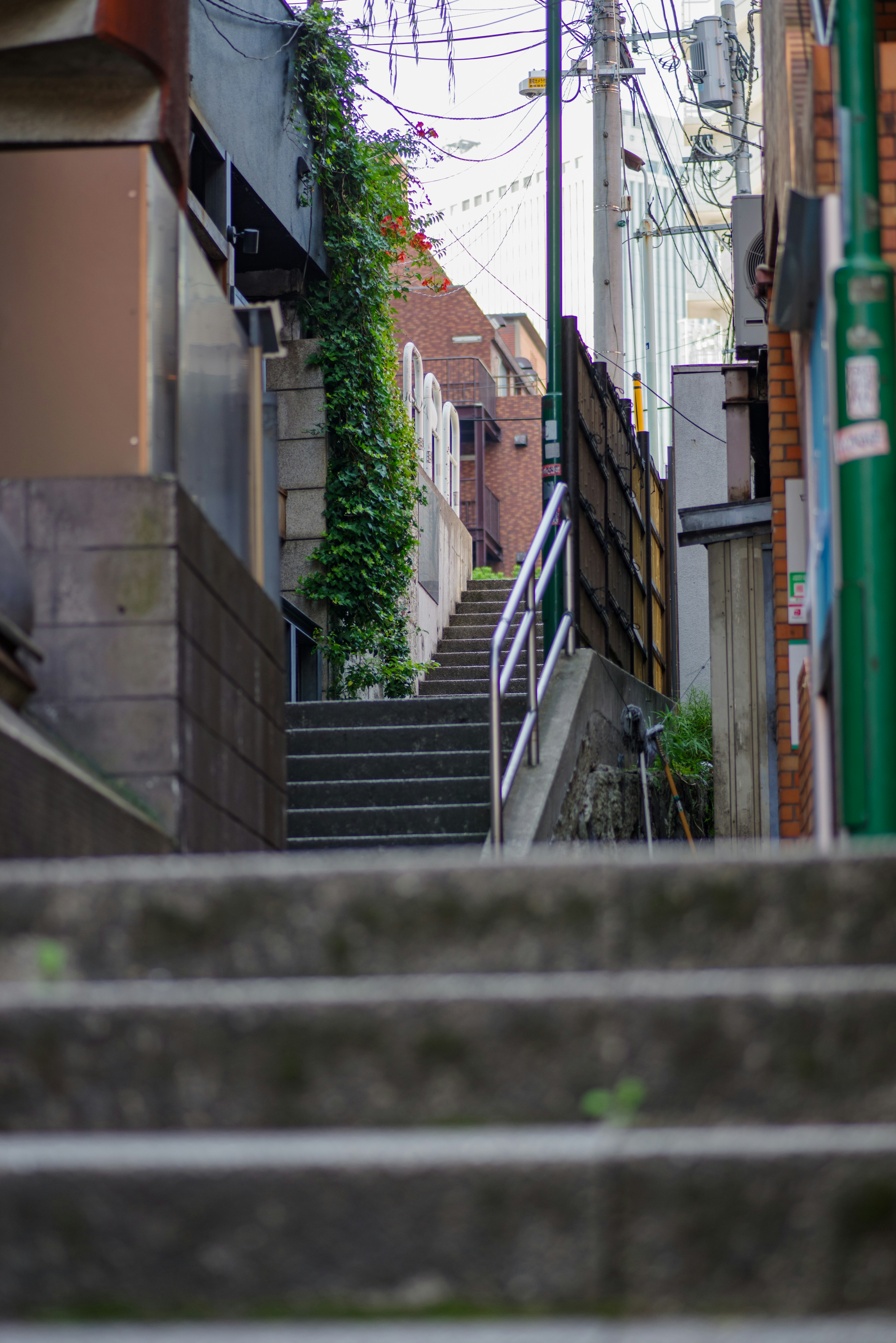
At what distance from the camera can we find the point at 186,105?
5.11m

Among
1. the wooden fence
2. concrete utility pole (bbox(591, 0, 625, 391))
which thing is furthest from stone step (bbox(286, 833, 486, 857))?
concrete utility pole (bbox(591, 0, 625, 391))

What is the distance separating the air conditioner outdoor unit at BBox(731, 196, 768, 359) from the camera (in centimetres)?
947

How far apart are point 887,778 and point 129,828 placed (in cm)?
190

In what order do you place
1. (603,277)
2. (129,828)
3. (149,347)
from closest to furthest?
(129,828)
(149,347)
(603,277)

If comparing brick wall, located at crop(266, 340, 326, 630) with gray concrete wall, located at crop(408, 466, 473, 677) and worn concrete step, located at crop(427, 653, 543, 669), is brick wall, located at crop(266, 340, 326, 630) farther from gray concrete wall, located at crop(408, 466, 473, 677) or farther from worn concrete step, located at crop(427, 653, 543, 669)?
worn concrete step, located at crop(427, 653, 543, 669)

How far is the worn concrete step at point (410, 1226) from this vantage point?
1873 millimetres

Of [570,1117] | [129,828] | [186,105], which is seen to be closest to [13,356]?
[186,105]

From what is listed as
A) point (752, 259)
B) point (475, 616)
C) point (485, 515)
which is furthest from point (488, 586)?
point (485, 515)

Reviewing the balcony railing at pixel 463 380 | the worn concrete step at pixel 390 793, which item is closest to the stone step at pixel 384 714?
the worn concrete step at pixel 390 793

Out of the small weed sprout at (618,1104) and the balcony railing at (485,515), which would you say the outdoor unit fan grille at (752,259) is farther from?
the balcony railing at (485,515)

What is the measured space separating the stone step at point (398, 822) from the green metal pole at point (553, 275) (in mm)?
2302

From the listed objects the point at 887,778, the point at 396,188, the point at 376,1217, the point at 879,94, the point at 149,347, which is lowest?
the point at 376,1217

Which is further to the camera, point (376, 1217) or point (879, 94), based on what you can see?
point (879, 94)

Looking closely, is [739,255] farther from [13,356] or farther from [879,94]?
[13,356]
